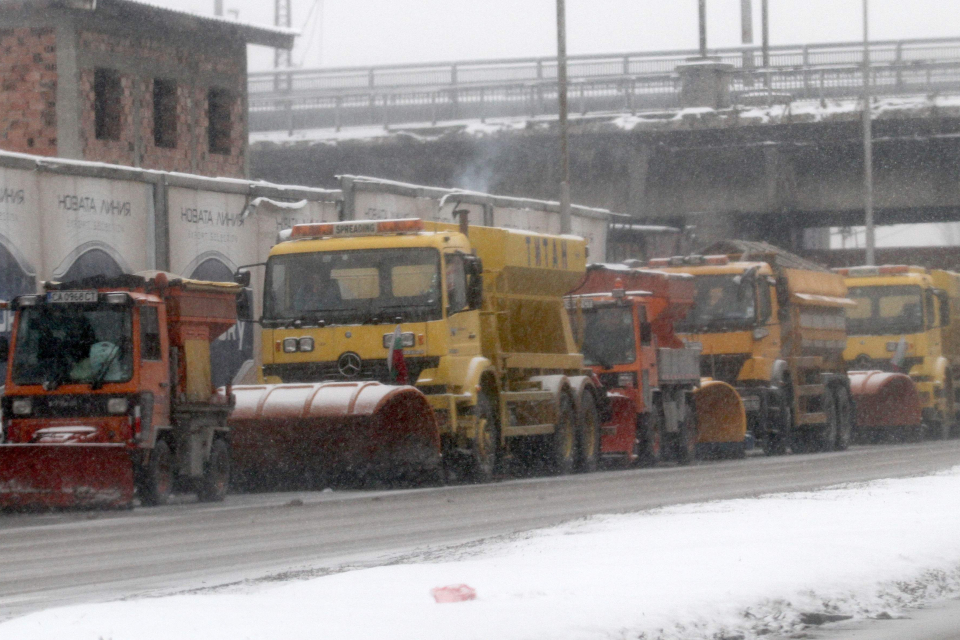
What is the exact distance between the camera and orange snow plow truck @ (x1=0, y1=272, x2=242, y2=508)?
58.1 ft

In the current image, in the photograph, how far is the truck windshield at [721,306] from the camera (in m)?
30.1

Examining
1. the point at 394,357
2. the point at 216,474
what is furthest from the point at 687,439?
the point at 216,474

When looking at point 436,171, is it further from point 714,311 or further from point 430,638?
point 430,638

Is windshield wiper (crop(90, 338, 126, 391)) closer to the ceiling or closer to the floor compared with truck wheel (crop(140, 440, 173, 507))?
closer to the ceiling

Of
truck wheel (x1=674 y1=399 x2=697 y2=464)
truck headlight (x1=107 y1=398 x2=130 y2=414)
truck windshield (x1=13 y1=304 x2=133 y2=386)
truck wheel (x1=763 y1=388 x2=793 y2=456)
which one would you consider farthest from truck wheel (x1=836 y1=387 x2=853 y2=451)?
truck headlight (x1=107 y1=398 x2=130 y2=414)

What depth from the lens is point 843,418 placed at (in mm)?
34281

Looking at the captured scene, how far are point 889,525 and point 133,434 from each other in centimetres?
813

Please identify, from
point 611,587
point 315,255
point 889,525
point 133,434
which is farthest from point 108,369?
point 611,587

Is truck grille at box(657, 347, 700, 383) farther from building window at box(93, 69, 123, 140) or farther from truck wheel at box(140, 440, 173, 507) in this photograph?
building window at box(93, 69, 123, 140)

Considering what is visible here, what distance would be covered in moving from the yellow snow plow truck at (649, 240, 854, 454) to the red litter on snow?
21.3 meters

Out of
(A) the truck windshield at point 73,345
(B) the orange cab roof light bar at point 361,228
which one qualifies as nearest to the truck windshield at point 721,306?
(B) the orange cab roof light bar at point 361,228

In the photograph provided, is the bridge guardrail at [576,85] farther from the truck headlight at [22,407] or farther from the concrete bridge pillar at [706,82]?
the truck headlight at [22,407]

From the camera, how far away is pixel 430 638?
25.0ft

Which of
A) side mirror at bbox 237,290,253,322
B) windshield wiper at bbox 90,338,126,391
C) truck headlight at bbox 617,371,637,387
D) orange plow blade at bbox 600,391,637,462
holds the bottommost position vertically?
orange plow blade at bbox 600,391,637,462
